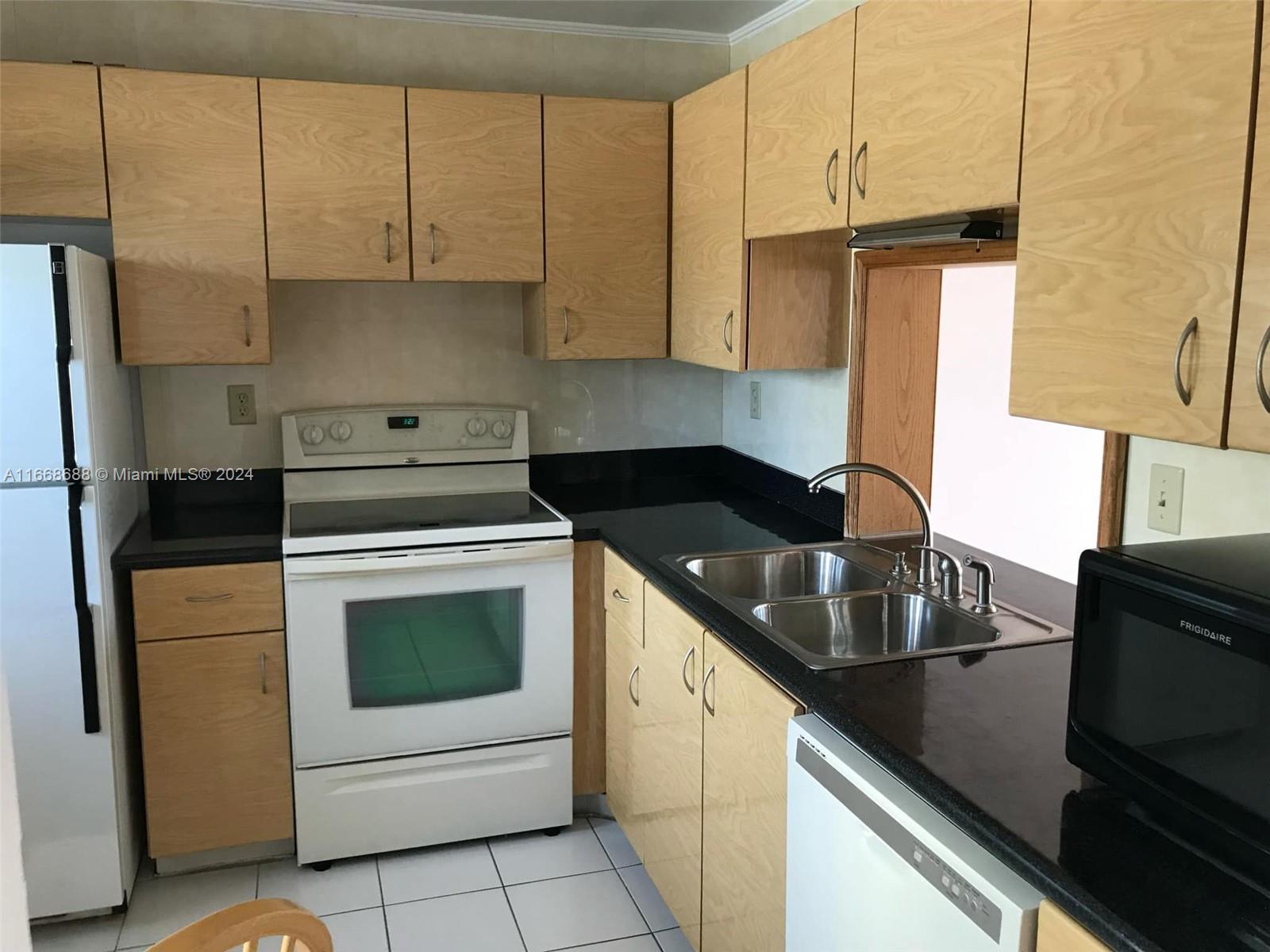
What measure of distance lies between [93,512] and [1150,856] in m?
2.18

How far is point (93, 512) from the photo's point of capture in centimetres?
235

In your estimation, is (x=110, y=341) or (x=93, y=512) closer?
(x=93, y=512)

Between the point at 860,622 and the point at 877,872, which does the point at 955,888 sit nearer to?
the point at 877,872

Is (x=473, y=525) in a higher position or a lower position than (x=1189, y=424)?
lower

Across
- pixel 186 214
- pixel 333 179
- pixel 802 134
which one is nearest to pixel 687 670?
pixel 802 134

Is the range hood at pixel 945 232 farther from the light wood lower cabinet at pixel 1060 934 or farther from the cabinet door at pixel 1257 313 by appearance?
the light wood lower cabinet at pixel 1060 934

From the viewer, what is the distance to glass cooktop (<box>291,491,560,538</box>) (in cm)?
272

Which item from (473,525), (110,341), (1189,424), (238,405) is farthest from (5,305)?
(1189,424)

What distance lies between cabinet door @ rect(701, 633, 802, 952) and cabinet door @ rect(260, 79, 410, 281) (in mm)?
1491

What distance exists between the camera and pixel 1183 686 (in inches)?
45.6

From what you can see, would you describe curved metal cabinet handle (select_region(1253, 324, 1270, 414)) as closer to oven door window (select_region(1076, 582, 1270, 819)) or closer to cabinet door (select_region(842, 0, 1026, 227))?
oven door window (select_region(1076, 582, 1270, 819))

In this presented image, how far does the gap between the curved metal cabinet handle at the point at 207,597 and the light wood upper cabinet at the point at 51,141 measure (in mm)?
982

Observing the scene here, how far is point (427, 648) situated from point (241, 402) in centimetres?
97

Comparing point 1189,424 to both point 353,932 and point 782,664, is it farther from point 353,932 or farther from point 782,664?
point 353,932
